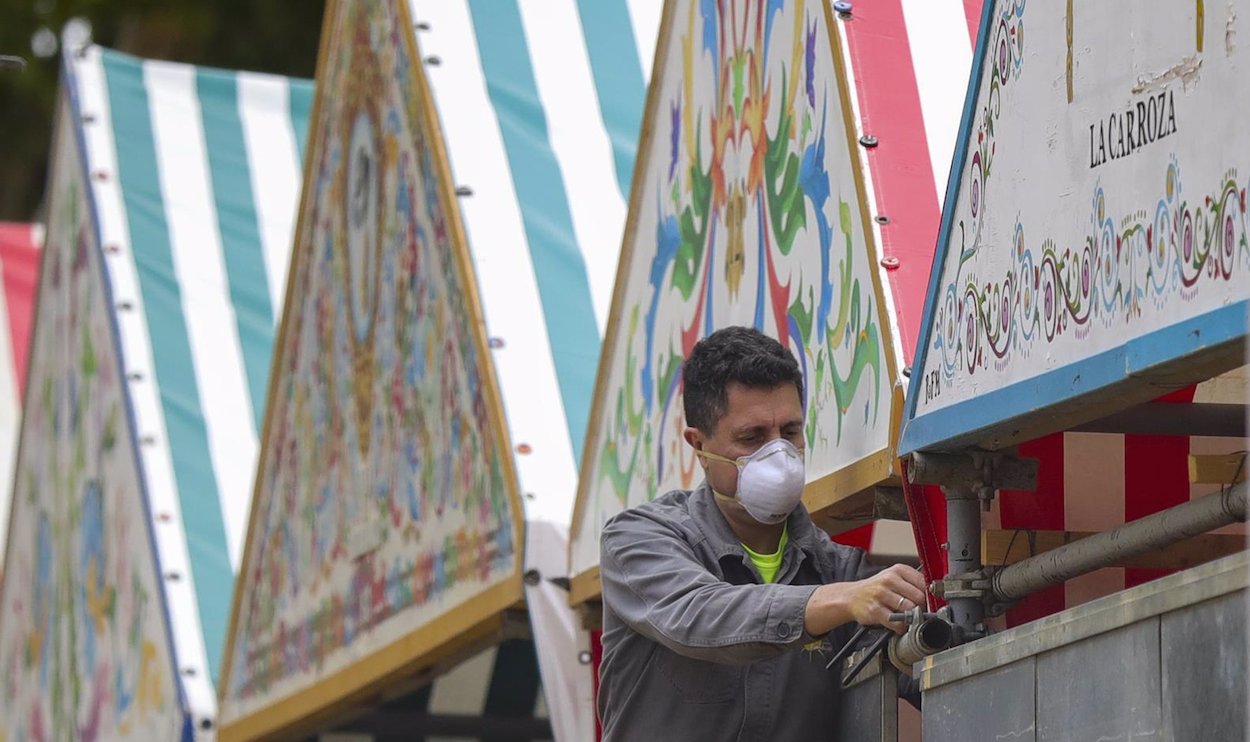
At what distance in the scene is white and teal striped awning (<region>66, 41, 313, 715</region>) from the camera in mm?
9203

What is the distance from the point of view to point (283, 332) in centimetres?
868

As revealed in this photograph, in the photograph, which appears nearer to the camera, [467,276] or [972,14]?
[972,14]

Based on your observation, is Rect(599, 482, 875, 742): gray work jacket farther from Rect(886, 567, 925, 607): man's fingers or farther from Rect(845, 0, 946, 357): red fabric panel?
Rect(845, 0, 946, 357): red fabric panel

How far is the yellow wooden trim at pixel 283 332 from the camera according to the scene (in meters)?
8.57

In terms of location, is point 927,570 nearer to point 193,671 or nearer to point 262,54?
point 193,671

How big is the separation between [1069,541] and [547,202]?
3.58 m

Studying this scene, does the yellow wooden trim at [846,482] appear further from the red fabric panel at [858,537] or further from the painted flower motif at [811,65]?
the red fabric panel at [858,537]

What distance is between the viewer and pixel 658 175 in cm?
584

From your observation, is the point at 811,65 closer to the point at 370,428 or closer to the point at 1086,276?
the point at 1086,276

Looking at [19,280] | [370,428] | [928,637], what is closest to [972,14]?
[928,637]

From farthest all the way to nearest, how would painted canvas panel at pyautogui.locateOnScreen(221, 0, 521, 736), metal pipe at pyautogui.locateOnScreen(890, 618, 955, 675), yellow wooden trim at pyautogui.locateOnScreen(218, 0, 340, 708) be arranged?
yellow wooden trim at pyautogui.locateOnScreen(218, 0, 340, 708) < painted canvas panel at pyautogui.locateOnScreen(221, 0, 521, 736) < metal pipe at pyautogui.locateOnScreen(890, 618, 955, 675)

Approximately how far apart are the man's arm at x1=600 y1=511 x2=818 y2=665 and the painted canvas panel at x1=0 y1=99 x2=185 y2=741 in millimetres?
5118

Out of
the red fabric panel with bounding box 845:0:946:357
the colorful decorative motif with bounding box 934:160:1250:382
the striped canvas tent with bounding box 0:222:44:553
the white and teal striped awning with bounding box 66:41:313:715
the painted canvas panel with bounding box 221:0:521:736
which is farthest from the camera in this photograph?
the striped canvas tent with bounding box 0:222:44:553

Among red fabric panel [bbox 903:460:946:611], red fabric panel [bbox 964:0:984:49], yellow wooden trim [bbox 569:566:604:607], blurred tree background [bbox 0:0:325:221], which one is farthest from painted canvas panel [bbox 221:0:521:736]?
blurred tree background [bbox 0:0:325:221]
